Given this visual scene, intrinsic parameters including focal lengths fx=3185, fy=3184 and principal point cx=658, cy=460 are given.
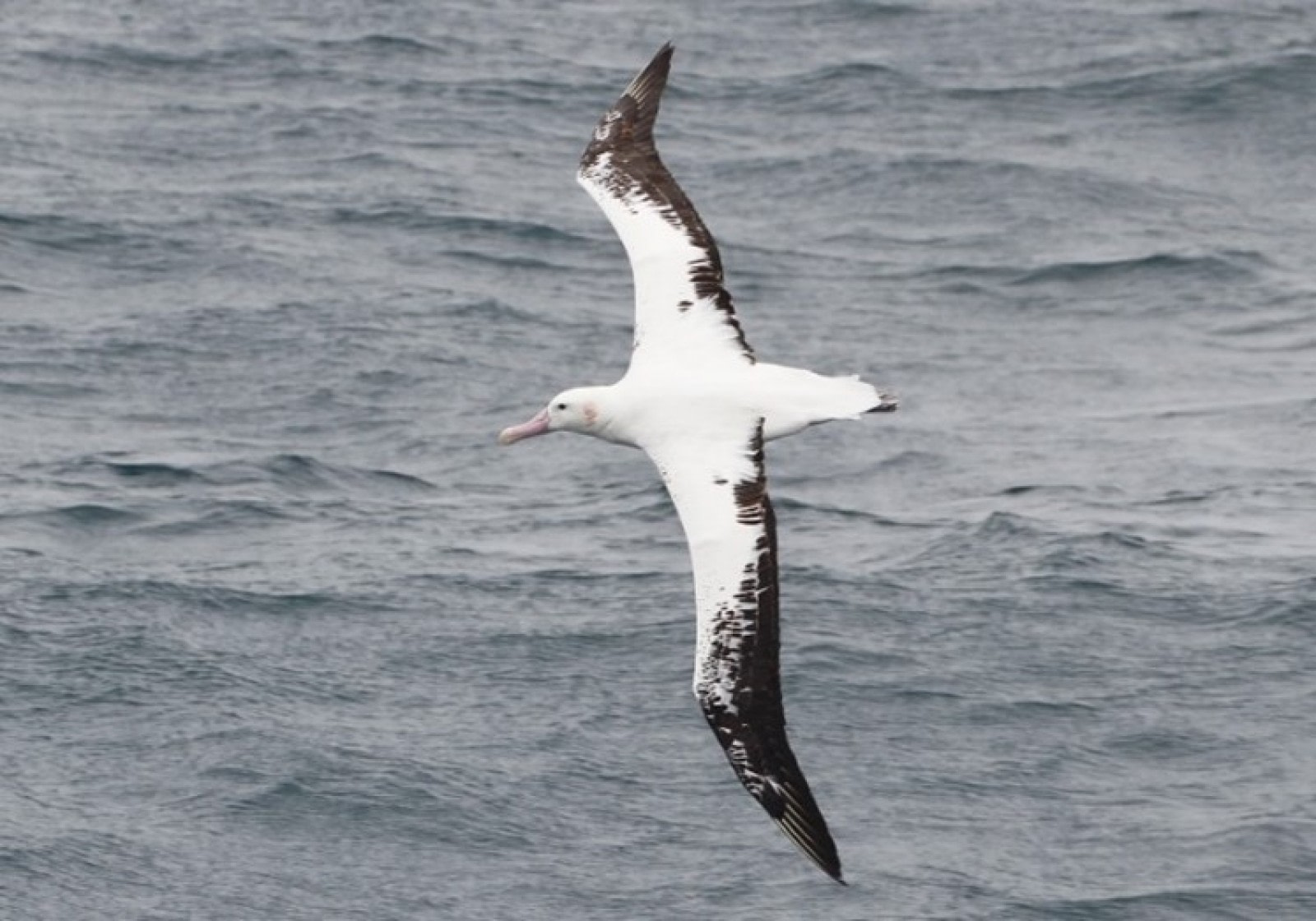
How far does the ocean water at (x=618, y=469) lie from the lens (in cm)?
2012

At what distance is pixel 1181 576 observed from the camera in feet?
76.7

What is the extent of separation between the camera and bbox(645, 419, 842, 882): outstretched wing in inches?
665

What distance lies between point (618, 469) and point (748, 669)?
8539mm

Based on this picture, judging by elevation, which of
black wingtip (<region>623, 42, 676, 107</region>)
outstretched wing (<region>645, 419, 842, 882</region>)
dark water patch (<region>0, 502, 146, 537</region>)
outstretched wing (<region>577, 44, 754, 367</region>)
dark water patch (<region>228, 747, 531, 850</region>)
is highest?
black wingtip (<region>623, 42, 676, 107</region>)

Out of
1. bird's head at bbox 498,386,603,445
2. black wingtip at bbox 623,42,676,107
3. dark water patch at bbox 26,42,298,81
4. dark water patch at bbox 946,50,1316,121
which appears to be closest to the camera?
bird's head at bbox 498,386,603,445

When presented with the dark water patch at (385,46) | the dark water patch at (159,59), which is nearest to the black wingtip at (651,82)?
the dark water patch at (159,59)

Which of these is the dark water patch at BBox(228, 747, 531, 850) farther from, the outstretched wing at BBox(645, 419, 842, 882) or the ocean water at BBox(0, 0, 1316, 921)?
the outstretched wing at BBox(645, 419, 842, 882)

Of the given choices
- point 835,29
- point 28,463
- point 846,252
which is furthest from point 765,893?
point 835,29

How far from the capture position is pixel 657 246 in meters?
19.7

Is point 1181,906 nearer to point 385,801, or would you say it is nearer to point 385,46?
point 385,801

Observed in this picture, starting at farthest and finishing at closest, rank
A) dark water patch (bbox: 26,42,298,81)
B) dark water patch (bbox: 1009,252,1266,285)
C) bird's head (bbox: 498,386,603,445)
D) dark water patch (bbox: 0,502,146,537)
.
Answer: dark water patch (bbox: 26,42,298,81), dark water patch (bbox: 1009,252,1266,285), dark water patch (bbox: 0,502,146,537), bird's head (bbox: 498,386,603,445)

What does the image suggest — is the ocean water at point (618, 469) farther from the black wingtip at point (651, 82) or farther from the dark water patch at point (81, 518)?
the black wingtip at point (651, 82)

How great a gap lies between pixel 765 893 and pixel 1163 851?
2.53m

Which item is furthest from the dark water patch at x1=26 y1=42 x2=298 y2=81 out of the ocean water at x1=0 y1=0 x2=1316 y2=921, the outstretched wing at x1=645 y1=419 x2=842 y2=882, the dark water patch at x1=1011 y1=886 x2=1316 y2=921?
the outstretched wing at x1=645 y1=419 x2=842 y2=882
